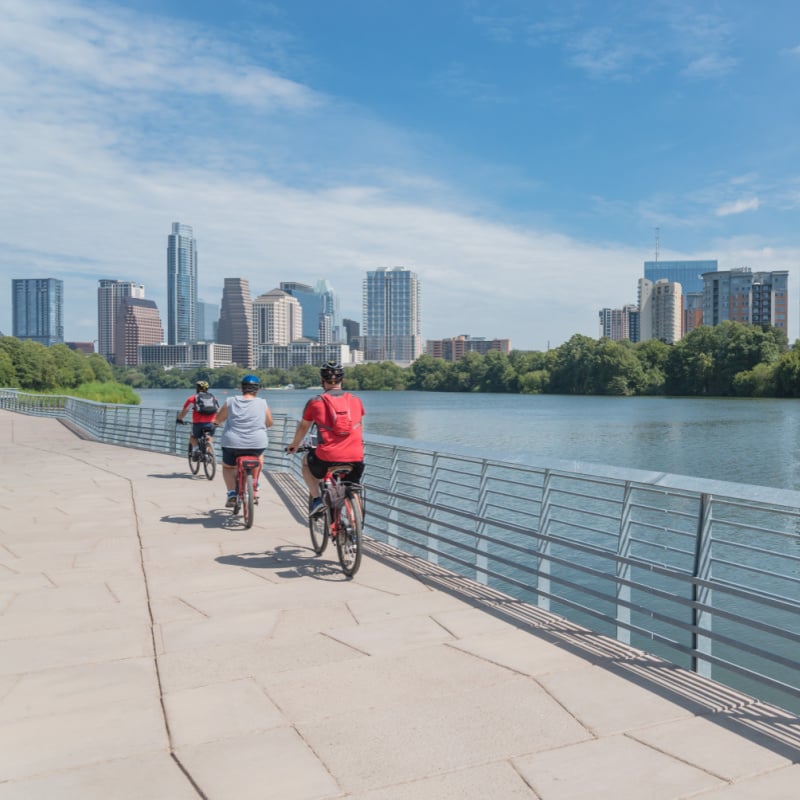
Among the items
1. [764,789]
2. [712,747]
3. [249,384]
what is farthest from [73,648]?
[249,384]

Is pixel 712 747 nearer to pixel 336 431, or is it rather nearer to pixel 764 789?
pixel 764 789

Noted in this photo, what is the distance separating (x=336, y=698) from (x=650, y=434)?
46.2 meters

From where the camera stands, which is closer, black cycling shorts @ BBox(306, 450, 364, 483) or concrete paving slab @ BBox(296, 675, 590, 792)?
concrete paving slab @ BBox(296, 675, 590, 792)

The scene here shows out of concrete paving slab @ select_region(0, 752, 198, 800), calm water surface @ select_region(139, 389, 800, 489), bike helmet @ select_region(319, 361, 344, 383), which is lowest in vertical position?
calm water surface @ select_region(139, 389, 800, 489)

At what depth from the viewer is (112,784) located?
346 centimetres

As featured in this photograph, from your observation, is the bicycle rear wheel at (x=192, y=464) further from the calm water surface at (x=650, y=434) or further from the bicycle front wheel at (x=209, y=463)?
the calm water surface at (x=650, y=434)

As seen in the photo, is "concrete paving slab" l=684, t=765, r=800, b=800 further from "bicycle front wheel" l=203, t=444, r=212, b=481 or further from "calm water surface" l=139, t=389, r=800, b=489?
"calm water surface" l=139, t=389, r=800, b=489

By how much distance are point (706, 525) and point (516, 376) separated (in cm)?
12635

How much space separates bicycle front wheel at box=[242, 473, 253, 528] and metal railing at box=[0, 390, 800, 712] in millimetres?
1341

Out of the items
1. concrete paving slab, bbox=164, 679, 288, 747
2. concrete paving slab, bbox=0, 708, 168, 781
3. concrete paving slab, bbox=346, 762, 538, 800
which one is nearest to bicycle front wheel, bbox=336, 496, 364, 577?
concrete paving slab, bbox=164, 679, 288, 747

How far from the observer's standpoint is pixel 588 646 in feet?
17.1

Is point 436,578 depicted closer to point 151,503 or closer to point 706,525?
point 706,525

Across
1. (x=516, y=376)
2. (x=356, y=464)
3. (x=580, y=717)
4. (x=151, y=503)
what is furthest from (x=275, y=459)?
(x=516, y=376)

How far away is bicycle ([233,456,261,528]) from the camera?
946cm
